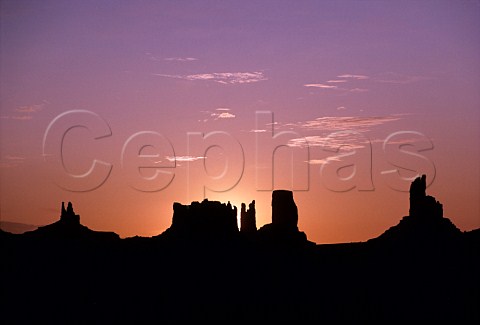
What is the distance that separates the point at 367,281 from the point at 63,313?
2142 inches

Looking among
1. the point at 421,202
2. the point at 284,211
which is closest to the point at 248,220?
the point at 284,211

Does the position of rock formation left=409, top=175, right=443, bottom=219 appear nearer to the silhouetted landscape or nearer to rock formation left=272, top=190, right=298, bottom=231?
the silhouetted landscape

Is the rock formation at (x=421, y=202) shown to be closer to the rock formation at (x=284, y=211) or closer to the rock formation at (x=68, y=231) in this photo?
the rock formation at (x=284, y=211)

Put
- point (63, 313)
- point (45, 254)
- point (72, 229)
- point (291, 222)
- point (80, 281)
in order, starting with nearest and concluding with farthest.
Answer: point (63, 313)
point (80, 281)
point (45, 254)
point (72, 229)
point (291, 222)

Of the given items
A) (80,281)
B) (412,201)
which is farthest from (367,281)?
(80,281)

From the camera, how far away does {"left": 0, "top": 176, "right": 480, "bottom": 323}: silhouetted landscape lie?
115 m

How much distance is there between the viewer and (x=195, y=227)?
495ft

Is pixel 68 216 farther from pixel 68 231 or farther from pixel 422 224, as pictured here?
pixel 422 224

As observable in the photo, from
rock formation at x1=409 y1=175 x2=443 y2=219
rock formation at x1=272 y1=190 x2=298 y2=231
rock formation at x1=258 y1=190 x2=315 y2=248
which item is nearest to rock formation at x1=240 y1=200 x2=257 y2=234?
rock formation at x1=258 y1=190 x2=315 y2=248

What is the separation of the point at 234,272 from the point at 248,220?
139ft

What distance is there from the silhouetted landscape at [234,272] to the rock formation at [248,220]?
8483 mm

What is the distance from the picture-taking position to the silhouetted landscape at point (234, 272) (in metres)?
115

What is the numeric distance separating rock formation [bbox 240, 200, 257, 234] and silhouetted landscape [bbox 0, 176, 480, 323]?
334 inches

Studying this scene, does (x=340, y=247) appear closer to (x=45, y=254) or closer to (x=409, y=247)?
(x=409, y=247)
